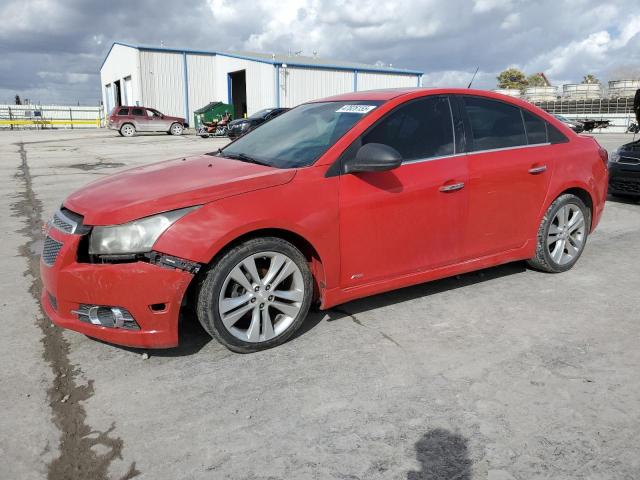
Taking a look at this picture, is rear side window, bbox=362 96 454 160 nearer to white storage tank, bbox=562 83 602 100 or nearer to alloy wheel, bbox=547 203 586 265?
alloy wheel, bbox=547 203 586 265

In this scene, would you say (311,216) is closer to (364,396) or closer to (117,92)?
(364,396)

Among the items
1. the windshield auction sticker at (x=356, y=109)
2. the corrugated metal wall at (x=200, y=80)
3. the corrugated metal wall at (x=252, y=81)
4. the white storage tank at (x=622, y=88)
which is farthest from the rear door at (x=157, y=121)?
the white storage tank at (x=622, y=88)

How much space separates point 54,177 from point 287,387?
10512mm

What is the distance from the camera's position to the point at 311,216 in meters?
3.29

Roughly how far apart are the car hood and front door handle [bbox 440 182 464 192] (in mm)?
1126

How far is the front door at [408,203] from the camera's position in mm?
3479

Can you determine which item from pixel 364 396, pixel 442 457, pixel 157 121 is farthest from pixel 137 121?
pixel 442 457

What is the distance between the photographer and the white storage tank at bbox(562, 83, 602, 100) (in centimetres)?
4334

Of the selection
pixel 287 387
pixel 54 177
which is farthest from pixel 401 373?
pixel 54 177

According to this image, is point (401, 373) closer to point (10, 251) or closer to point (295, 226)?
point (295, 226)

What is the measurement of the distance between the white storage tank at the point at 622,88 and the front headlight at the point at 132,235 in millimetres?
45138

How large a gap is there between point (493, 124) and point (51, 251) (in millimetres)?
3284

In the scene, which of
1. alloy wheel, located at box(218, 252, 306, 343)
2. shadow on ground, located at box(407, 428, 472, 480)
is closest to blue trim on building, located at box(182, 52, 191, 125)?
alloy wheel, located at box(218, 252, 306, 343)

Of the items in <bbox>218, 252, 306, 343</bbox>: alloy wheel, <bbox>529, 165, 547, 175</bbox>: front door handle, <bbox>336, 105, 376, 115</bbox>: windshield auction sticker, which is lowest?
<bbox>218, 252, 306, 343</bbox>: alloy wheel
